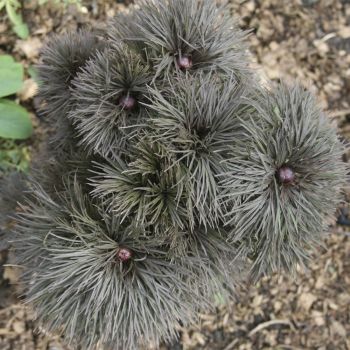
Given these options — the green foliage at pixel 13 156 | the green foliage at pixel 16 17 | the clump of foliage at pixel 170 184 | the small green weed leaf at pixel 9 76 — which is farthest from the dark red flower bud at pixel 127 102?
the green foliage at pixel 16 17

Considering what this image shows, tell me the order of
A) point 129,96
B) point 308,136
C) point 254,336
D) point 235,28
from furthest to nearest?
point 254,336
point 235,28
point 129,96
point 308,136

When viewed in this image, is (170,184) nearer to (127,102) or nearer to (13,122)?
(127,102)

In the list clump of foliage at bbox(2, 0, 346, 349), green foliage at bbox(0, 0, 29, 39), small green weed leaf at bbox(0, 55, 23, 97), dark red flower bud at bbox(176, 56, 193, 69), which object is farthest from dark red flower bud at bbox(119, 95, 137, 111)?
green foliage at bbox(0, 0, 29, 39)

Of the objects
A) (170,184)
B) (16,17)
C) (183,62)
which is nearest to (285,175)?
(170,184)

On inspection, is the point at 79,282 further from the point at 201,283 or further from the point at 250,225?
the point at 250,225

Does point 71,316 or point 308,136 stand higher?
point 308,136

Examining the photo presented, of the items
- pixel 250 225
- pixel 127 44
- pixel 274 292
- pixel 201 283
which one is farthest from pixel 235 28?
pixel 274 292
